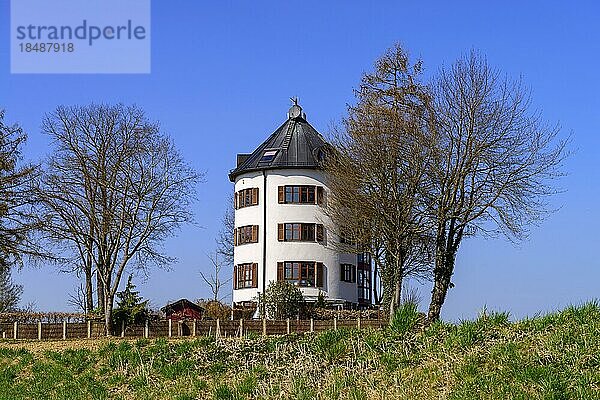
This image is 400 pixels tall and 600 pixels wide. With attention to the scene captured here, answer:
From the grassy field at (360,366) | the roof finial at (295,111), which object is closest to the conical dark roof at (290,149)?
the roof finial at (295,111)

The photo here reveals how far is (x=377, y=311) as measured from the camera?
153 ft

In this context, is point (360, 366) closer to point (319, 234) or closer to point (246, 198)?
point (319, 234)

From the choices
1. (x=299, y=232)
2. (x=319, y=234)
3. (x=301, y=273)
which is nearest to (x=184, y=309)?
(x=301, y=273)

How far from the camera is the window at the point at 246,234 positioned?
5431cm

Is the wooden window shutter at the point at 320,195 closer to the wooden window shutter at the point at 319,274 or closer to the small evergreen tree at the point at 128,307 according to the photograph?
the wooden window shutter at the point at 319,274

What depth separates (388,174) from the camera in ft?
134

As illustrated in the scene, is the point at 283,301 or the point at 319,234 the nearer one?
the point at 283,301

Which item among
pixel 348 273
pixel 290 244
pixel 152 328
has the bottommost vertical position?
pixel 152 328

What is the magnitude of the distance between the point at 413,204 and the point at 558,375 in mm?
27546

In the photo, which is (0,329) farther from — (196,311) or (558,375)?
(558,375)

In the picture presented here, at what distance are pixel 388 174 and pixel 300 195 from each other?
524 inches

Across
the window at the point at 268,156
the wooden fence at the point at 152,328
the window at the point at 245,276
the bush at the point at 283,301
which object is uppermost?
the window at the point at 268,156

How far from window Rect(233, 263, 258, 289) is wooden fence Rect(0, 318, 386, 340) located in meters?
13.7

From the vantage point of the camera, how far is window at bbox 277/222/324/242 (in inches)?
2095
